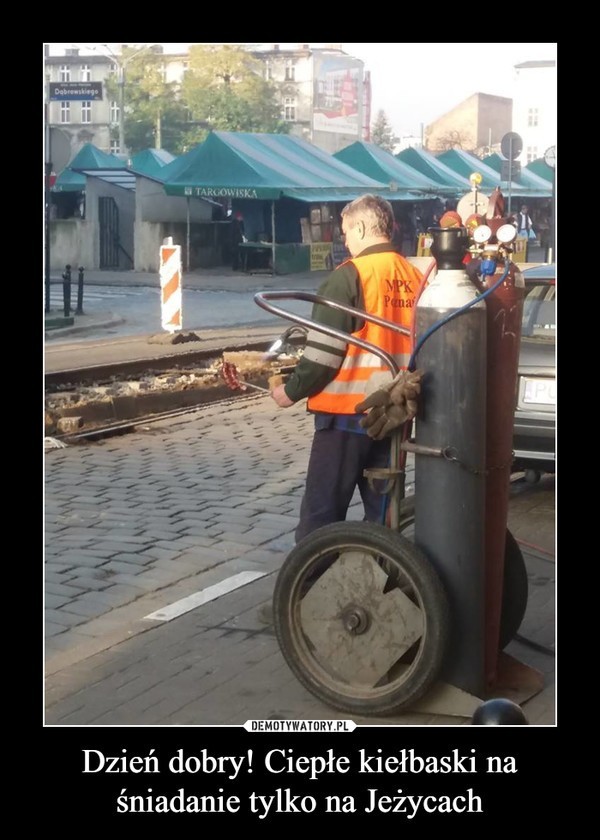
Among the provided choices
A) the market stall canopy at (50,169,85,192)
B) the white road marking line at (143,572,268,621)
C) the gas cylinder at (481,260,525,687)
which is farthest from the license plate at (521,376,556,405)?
the market stall canopy at (50,169,85,192)

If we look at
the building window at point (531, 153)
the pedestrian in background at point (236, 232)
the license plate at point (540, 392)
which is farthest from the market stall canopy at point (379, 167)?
the license plate at point (540, 392)

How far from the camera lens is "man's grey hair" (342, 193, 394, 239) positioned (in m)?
5.18

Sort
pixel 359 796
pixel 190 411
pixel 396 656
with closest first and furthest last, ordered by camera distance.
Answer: pixel 359 796 → pixel 396 656 → pixel 190 411

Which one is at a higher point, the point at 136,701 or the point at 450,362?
the point at 450,362

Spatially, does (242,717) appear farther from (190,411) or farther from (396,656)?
(190,411)

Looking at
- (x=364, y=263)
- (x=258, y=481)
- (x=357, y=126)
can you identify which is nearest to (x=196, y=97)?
(x=357, y=126)

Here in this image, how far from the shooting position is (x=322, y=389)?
5.12 metres

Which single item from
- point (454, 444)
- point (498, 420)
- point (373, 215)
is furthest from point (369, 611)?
point (373, 215)

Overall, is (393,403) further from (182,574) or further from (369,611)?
(182,574)

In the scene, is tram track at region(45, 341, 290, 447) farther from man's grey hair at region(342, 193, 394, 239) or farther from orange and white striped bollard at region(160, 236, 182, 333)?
man's grey hair at region(342, 193, 394, 239)

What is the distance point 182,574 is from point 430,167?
41.3m

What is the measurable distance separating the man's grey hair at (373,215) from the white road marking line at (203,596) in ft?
6.63

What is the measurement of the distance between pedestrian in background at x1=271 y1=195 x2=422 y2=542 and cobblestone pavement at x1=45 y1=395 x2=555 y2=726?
0.79m

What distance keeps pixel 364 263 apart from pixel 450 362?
0.93 m
